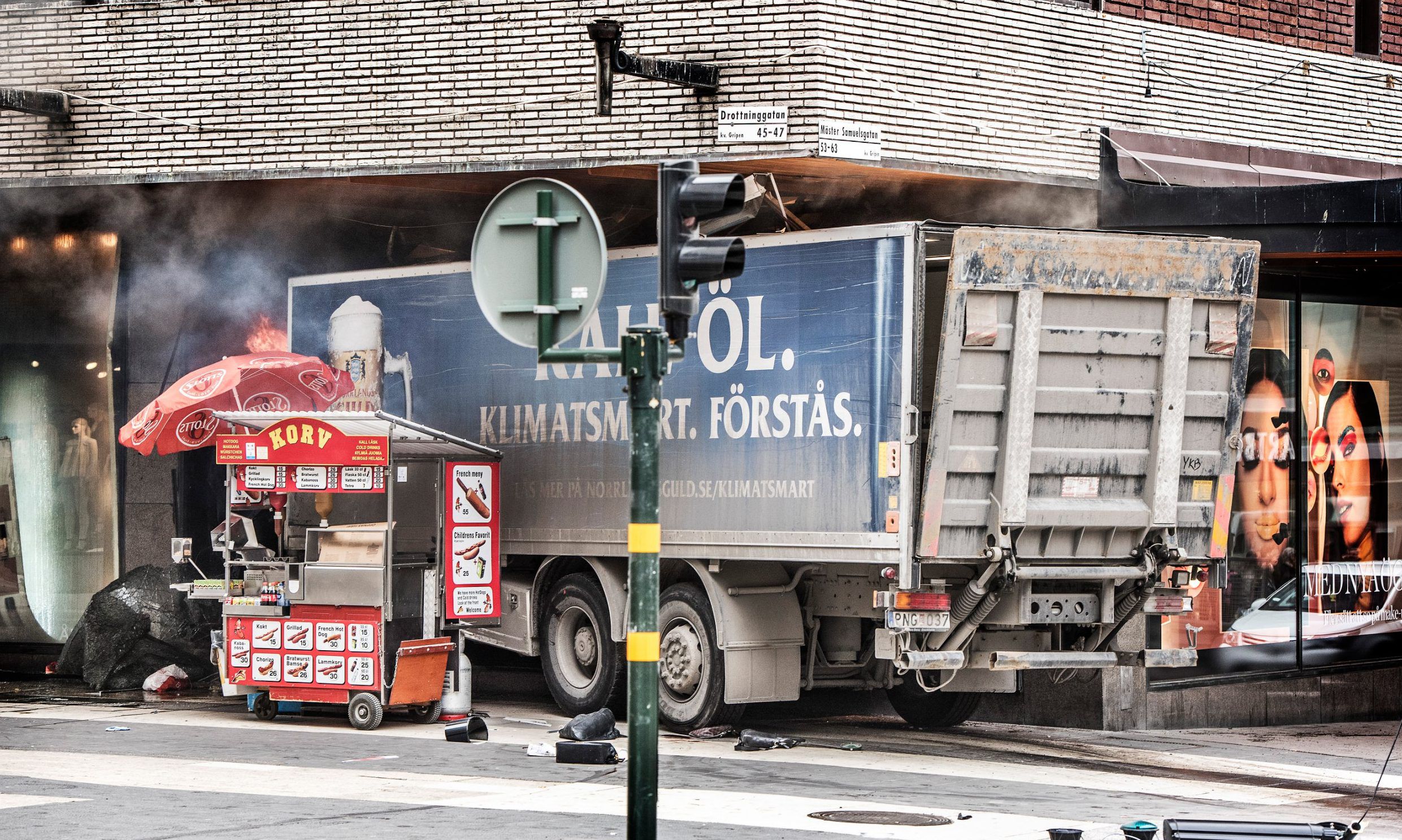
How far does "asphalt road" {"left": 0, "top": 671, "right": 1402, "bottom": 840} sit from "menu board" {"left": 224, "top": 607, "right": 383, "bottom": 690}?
382 mm

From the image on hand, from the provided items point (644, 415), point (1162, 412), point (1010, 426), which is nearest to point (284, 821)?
point (644, 415)

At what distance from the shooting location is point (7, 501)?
1798 centimetres

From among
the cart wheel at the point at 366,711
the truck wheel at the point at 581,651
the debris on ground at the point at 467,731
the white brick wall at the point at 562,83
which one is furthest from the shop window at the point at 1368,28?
the cart wheel at the point at 366,711

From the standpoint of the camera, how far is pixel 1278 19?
56.4 ft

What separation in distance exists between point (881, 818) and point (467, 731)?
403cm

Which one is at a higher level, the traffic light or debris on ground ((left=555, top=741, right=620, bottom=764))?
the traffic light

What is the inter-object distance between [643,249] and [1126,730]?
5.53 m

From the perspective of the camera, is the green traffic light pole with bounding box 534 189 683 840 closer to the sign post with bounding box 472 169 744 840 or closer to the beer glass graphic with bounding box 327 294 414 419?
the sign post with bounding box 472 169 744 840

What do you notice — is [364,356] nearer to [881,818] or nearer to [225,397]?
[225,397]

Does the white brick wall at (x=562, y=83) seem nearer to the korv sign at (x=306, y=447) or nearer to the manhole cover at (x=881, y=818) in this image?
the korv sign at (x=306, y=447)

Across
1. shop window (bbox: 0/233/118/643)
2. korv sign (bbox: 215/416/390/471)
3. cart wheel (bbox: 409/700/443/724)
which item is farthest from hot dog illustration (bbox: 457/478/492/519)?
shop window (bbox: 0/233/118/643)

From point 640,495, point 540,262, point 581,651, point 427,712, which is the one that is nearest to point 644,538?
point 640,495

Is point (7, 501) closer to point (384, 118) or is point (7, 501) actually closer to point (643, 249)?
point (384, 118)

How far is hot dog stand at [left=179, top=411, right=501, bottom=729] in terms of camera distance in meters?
13.3
